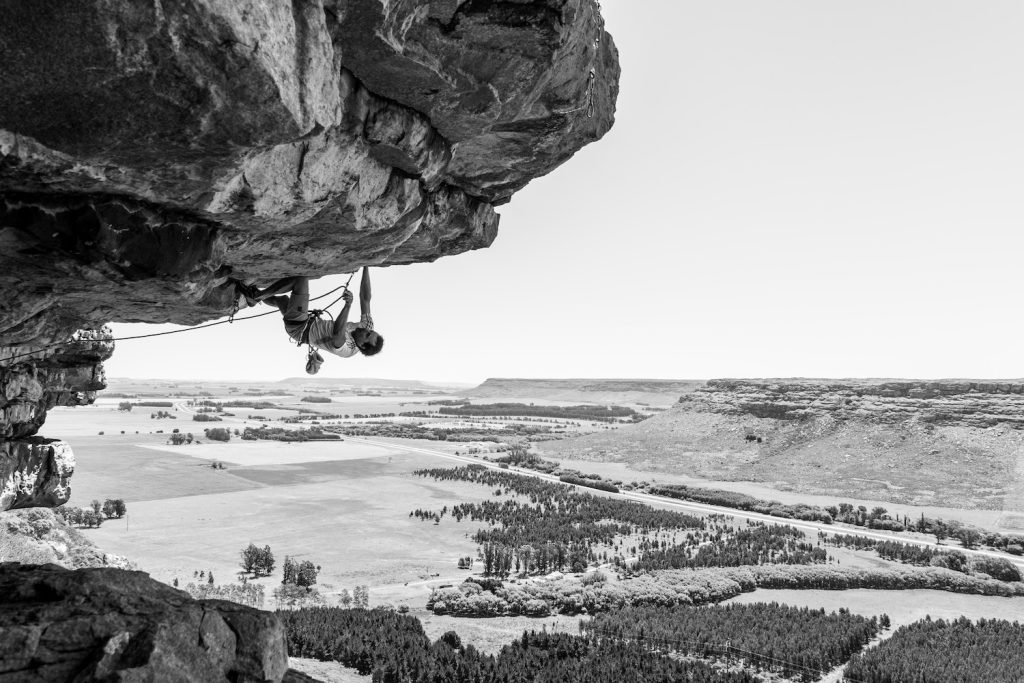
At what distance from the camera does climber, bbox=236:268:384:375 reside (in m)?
10.8

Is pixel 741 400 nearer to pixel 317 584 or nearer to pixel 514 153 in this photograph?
pixel 317 584

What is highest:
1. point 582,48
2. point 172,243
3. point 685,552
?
point 582,48

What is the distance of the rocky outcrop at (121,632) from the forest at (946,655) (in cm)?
1563

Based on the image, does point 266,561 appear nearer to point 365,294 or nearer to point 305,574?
point 305,574

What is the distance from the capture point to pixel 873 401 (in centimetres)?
6134

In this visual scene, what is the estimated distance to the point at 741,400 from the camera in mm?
71125

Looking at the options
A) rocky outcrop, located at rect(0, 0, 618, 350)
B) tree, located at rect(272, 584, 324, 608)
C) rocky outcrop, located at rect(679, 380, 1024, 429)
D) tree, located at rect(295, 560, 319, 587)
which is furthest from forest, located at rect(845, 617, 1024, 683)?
rocky outcrop, located at rect(679, 380, 1024, 429)

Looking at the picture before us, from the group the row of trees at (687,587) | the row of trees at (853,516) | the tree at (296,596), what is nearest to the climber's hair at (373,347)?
the row of trees at (687,587)

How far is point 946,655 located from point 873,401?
2060 inches

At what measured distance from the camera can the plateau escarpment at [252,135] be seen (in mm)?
4328

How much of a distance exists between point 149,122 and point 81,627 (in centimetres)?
570

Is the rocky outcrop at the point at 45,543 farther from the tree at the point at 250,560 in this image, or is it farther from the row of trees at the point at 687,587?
the row of trees at the point at 687,587

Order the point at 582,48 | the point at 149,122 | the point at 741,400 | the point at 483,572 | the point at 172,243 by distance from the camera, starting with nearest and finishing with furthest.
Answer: the point at 149,122
the point at 172,243
the point at 582,48
the point at 483,572
the point at 741,400

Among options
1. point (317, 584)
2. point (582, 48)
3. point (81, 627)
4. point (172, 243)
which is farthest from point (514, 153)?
point (317, 584)
